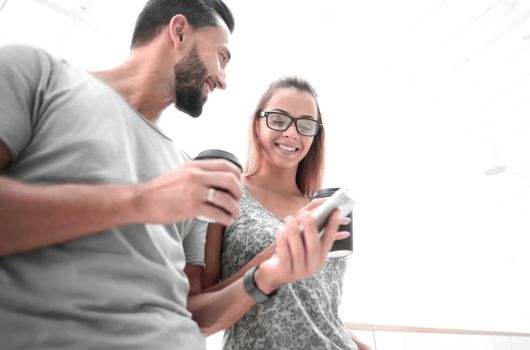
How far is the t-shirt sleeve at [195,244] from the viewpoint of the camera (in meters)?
1.16

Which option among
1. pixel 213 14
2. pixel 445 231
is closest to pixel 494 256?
pixel 445 231

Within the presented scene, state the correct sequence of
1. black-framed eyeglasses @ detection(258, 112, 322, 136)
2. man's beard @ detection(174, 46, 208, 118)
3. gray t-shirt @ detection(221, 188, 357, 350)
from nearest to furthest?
gray t-shirt @ detection(221, 188, 357, 350), man's beard @ detection(174, 46, 208, 118), black-framed eyeglasses @ detection(258, 112, 322, 136)

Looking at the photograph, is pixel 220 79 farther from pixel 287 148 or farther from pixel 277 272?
pixel 277 272

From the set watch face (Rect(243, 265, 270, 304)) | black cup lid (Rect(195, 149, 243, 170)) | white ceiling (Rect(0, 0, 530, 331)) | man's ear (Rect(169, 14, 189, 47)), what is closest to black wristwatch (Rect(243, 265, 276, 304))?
watch face (Rect(243, 265, 270, 304))

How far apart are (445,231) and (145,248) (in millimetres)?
7321

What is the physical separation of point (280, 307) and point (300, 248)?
1.09 ft

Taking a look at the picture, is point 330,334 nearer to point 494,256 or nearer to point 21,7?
point 21,7

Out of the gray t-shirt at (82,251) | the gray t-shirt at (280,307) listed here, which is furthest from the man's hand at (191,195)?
the gray t-shirt at (280,307)

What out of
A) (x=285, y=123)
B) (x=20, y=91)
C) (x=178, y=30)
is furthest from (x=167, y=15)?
(x=20, y=91)

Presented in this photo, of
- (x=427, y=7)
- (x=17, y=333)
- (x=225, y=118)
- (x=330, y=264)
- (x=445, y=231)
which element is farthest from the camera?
(x=445, y=231)

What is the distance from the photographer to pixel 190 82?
124 cm

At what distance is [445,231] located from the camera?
7371 mm

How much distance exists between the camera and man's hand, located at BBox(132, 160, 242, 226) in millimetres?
696

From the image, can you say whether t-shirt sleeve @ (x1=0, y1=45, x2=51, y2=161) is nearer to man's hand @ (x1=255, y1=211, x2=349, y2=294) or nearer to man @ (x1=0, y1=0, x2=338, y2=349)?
man @ (x1=0, y1=0, x2=338, y2=349)
